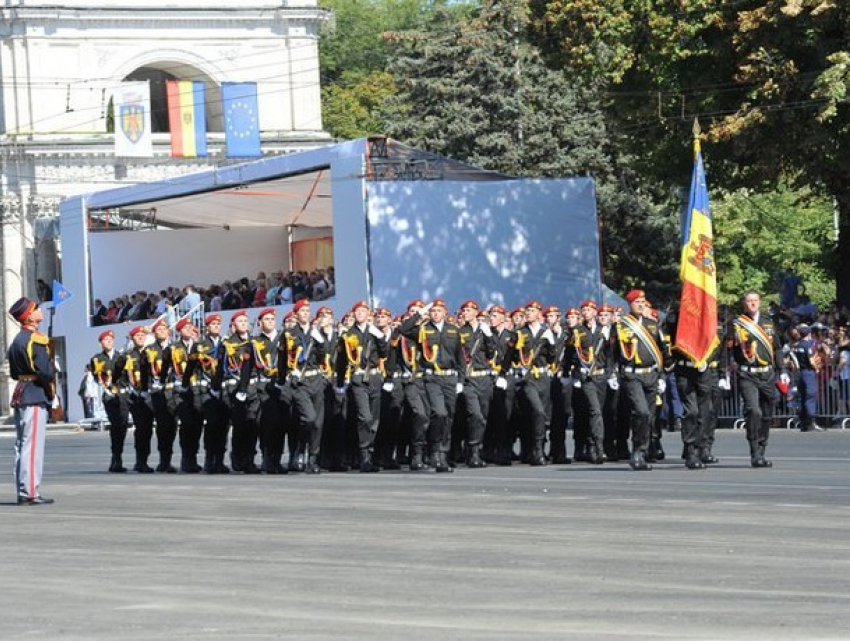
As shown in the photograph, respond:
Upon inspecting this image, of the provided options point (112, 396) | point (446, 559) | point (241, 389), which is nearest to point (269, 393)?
point (241, 389)

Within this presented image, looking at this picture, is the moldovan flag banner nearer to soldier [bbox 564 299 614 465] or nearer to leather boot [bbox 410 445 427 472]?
leather boot [bbox 410 445 427 472]

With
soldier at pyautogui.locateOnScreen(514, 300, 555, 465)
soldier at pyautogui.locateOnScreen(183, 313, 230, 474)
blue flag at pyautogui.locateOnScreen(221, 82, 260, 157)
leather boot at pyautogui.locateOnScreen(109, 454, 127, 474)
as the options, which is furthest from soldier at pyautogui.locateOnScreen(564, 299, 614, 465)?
blue flag at pyautogui.locateOnScreen(221, 82, 260, 157)

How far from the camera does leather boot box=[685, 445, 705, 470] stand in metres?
20.8

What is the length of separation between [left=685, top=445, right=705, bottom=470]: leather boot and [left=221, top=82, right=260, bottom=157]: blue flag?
39.5 metres

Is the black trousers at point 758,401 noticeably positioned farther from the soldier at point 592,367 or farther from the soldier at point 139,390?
the soldier at point 139,390

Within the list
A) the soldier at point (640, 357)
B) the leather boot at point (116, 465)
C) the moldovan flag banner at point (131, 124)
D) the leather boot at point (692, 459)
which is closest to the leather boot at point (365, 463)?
the soldier at point (640, 357)

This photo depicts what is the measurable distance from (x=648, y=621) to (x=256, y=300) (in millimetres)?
32025

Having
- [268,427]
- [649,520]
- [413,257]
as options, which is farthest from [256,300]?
[649,520]

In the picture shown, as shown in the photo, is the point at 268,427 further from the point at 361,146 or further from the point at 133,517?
the point at 361,146

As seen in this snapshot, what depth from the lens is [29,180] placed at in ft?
218

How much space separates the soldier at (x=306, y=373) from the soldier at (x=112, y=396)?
3.28 meters

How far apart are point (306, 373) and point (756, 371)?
5060mm

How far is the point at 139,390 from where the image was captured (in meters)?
25.9

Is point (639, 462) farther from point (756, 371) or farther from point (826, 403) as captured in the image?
point (826, 403)
